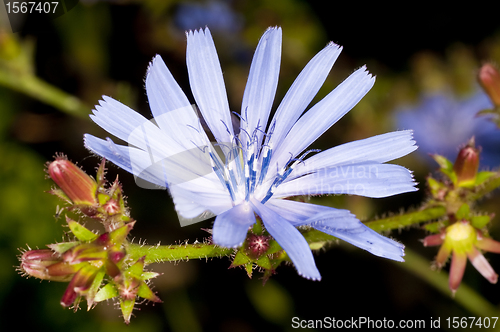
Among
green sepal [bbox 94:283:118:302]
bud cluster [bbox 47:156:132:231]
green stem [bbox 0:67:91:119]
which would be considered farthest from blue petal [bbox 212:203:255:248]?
green stem [bbox 0:67:91:119]

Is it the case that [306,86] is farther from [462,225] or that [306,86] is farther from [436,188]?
[462,225]

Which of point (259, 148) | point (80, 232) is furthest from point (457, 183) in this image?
point (80, 232)

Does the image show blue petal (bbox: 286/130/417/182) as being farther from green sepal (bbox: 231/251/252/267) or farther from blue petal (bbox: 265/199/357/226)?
green sepal (bbox: 231/251/252/267)

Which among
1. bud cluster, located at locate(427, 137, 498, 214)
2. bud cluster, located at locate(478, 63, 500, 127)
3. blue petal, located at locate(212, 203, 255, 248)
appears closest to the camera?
blue petal, located at locate(212, 203, 255, 248)

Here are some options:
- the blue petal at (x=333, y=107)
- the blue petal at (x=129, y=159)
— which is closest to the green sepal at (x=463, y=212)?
the blue petal at (x=333, y=107)

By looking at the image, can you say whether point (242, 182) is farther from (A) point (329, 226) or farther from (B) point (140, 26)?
(B) point (140, 26)

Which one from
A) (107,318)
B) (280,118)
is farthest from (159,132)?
(107,318)
